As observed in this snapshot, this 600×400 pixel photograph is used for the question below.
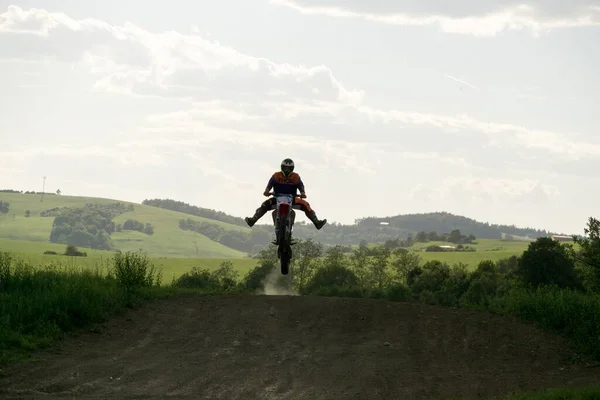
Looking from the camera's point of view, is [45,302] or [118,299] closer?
[45,302]

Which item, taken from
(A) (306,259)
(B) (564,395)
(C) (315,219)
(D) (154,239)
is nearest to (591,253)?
(A) (306,259)

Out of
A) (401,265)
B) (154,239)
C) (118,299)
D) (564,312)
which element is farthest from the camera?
(154,239)

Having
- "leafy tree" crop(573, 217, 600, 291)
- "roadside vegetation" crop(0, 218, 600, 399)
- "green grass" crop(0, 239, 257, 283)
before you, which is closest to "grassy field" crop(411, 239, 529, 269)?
"green grass" crop(0, 239, 257, 283)

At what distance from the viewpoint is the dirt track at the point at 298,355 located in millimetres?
15227

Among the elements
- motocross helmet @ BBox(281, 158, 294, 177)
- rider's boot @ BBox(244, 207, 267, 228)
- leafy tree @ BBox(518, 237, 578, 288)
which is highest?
motocross helmet @ BBox(281, 158, 294, 177)

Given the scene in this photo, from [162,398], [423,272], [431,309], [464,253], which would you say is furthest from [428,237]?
[162,398]

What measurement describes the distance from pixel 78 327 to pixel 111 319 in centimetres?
129

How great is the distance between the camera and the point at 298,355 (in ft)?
59.0

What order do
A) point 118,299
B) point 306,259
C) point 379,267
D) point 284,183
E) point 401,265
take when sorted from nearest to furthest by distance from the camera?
point 284,183 < point 118,299 < point 306,259 < point 379,267 < point 401,265

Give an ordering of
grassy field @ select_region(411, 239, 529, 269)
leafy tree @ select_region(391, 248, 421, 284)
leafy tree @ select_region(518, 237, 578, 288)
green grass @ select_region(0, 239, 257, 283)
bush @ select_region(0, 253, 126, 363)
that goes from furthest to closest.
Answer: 1. grassy field @ select_region(411, 239, 529, 269)
2. green grass @ select_region(0, 239, 257, 283)
3. leafy tree @ select_region(391, 248, 421, 284)
4. leafy tree @ select_region(518, 237, 578, 288)
5. bush @ select_region(0, 253, 126, 363)

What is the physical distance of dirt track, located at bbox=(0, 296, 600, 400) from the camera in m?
15.2

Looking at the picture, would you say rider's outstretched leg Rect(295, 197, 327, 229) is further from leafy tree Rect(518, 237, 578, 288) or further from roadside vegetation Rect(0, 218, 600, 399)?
leafy tree Rect(518, 237, 578, 288)

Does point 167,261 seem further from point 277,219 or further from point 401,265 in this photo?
point 277,219

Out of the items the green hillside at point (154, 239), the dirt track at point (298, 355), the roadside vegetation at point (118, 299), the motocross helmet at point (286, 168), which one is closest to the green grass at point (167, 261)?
the green hillside at point (154, 239)
